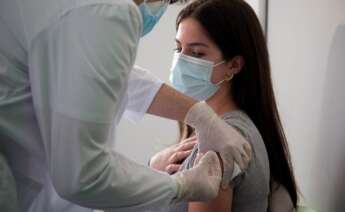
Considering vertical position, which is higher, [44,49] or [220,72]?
[44,49]

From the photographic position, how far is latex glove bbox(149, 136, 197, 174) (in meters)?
1.41

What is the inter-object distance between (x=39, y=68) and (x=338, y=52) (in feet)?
3.82

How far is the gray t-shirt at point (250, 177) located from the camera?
4.23 feet

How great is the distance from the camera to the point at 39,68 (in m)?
0.78

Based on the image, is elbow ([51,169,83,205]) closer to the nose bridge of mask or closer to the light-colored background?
the nose bridge of mask

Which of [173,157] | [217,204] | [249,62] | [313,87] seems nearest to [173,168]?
[173,157]

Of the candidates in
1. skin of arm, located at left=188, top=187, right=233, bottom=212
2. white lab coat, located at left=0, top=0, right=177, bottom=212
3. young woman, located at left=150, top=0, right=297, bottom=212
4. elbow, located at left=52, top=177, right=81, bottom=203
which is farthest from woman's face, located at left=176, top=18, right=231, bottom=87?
elbow, located at left=52, top=177, right=81, bottom=203

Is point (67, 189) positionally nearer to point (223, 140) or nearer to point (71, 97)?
point (71, 97)

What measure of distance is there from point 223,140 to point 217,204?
0.62 ft

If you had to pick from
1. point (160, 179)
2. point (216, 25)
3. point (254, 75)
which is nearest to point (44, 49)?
point (160, 179)

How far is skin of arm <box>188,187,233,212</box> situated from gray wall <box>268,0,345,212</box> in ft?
1.76

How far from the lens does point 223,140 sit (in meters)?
1.23

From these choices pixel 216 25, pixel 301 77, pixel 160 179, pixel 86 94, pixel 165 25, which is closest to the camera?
pixel 86 94

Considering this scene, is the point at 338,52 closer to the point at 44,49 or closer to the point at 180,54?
the point at 180,54
